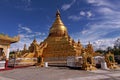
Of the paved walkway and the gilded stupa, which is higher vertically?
the gilded stupa

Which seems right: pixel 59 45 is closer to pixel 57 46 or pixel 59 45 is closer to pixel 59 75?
pixel 57 46

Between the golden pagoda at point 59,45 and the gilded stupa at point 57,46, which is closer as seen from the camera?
the golden pagoda at point 59,45

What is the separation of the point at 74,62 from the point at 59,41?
52.5ft

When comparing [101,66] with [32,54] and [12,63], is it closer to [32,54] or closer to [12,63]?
[12,63]

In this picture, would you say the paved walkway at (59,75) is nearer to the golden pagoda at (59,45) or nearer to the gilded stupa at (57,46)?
the golden pagoda at (59,45)

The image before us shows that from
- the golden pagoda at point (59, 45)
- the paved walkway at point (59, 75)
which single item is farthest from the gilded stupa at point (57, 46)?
the paved walkway at point (59, 75)

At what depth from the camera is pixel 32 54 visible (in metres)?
33.3

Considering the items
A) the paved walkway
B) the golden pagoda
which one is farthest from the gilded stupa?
the paved walkway

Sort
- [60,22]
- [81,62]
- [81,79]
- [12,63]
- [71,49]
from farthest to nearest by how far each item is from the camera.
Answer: [60,22]
[71,49]
[12,63]
[81,62]
[81,79]

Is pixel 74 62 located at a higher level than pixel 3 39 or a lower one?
lower

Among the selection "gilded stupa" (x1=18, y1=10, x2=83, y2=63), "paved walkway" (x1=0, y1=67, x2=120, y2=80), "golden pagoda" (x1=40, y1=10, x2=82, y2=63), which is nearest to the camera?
"paved walkway" (x1=0, y1=67, x2=120, y2=80)

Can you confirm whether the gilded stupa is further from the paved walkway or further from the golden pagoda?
the paved walkway

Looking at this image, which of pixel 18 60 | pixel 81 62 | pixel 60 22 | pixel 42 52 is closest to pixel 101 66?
pixel 81 62

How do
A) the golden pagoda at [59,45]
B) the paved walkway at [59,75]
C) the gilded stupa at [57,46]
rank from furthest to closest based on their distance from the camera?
the gilded stupa at [57,46] → the golden pagoda at [59,45] → the paved walkway at [59,75]
